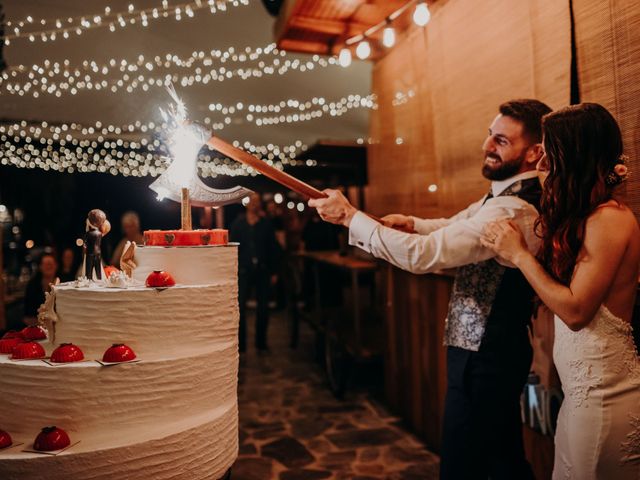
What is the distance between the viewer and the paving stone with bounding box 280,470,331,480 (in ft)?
12.4

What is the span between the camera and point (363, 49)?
16.5ft

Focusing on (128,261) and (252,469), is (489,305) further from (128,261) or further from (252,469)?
(252,469)

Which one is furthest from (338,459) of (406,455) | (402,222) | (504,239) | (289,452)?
(504,239)

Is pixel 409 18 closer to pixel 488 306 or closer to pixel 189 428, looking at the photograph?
pixel 488 306

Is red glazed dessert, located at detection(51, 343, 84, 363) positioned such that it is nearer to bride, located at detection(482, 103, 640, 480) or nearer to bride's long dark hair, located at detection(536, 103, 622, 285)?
bride, located at detection(482, 103, 640, 480)

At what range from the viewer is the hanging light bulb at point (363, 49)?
16.4 ft

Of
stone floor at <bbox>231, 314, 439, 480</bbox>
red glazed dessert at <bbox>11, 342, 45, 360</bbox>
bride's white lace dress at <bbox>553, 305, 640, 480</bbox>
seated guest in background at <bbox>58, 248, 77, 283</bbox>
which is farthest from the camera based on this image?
seated guest in background at <bbox>58, 248, 77, 283</bbox>

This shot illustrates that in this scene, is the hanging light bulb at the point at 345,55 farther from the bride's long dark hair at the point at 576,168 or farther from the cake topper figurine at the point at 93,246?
the bride's long dark hair at the point at 576,168

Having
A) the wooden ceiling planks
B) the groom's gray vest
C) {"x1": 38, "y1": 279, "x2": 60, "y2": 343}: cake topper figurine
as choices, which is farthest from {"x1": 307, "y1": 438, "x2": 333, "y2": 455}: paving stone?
the wooden ceiling planks

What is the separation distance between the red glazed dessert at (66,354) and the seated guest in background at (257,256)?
5553 millimetres

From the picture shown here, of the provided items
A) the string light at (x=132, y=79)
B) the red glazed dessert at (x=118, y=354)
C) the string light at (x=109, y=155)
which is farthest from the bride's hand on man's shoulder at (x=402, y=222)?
the string light at (x=109, y=155)

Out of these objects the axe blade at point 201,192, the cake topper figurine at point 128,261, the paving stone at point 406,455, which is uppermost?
the axe blade at point 201,192

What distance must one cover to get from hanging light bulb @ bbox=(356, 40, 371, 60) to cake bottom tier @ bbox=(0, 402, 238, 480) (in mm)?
4095

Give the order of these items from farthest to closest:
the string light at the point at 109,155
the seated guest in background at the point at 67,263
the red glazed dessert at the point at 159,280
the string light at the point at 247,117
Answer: the string light at the point at 109,155
the string light at the point at 247,117
the seated guest in background at the point at 67,263
the red glazed dessert at the point at 159,280
